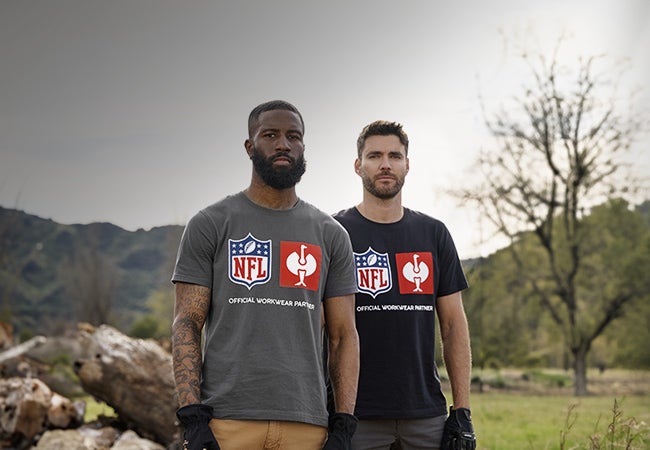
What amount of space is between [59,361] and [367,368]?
57.5 ft

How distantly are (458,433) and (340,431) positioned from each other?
2.92 ft

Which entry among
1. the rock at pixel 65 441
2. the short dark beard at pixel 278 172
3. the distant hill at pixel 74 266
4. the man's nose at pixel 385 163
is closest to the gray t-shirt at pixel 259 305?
the short dark beard at pixel 278 172

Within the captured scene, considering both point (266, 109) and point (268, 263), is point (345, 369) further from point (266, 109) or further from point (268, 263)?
point (266, 109)

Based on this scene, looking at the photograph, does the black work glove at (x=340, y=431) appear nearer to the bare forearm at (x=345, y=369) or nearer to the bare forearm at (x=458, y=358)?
the bare forearm at (x=345, y=369)

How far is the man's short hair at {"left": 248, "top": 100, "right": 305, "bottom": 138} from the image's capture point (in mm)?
3016

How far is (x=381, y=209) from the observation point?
12.3 ft

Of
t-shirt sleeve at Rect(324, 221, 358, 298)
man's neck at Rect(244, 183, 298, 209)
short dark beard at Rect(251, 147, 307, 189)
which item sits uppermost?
short dark beard at Rect(251, 147, 307, 189)

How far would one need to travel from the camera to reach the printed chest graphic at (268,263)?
112 inches

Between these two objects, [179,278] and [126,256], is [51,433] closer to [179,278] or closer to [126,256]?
[179,278]

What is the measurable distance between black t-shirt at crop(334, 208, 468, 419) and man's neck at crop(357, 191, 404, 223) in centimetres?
3

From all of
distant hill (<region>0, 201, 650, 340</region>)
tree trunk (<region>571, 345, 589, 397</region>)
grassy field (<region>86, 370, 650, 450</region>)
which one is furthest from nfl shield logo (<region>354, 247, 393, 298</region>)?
tree trunk (<region>571, 345, 589, 397</region>)

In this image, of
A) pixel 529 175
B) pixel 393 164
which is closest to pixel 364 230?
pixel 393 164

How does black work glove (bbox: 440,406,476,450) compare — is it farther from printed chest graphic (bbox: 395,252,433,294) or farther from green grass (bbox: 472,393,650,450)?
green grass (bbox: 472,393,650,450)

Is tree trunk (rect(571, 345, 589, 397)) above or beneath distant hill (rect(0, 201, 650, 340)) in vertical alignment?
beneath
